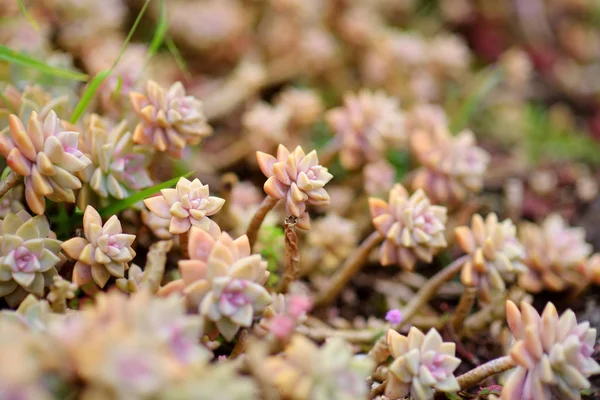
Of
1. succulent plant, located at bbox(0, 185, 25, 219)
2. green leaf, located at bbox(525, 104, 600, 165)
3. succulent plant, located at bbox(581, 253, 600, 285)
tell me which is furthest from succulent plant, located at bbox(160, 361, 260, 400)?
green leaf, located at bbox(525, 104, 600, 165)

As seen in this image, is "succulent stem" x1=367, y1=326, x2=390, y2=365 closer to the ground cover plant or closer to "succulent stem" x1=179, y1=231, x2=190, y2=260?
the ground cover plant

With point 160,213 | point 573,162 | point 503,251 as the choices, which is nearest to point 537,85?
point 573,162

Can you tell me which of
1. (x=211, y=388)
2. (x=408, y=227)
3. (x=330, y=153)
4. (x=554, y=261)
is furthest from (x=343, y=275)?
(x=211, y=388)

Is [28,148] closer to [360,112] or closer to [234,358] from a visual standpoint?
[234,358]

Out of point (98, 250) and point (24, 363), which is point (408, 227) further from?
point (24, 363)

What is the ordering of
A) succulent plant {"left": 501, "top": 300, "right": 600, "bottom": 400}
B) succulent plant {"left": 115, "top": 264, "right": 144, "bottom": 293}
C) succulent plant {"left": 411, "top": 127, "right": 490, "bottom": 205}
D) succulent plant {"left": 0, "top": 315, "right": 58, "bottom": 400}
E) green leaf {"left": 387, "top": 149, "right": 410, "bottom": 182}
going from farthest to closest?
green leaf {"left": 387, "top": 149, "right": 410, "bottom": 182}
succulent plant {"left": 411, "top": 127, "right": 490, "bottom": 205}
succulent plant {"left": 115, "top": 264, "right": 144, "bottom": 293}
succulent plant {"left": 501, "top": 300, "right": 600, "bottom": 400}
succulent plant {"left": 0, "top": 315, "right": 58, "bottom": 400}

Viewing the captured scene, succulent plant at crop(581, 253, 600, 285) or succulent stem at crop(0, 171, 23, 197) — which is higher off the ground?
succulent stem at crop(0, 171, 23, 197)
